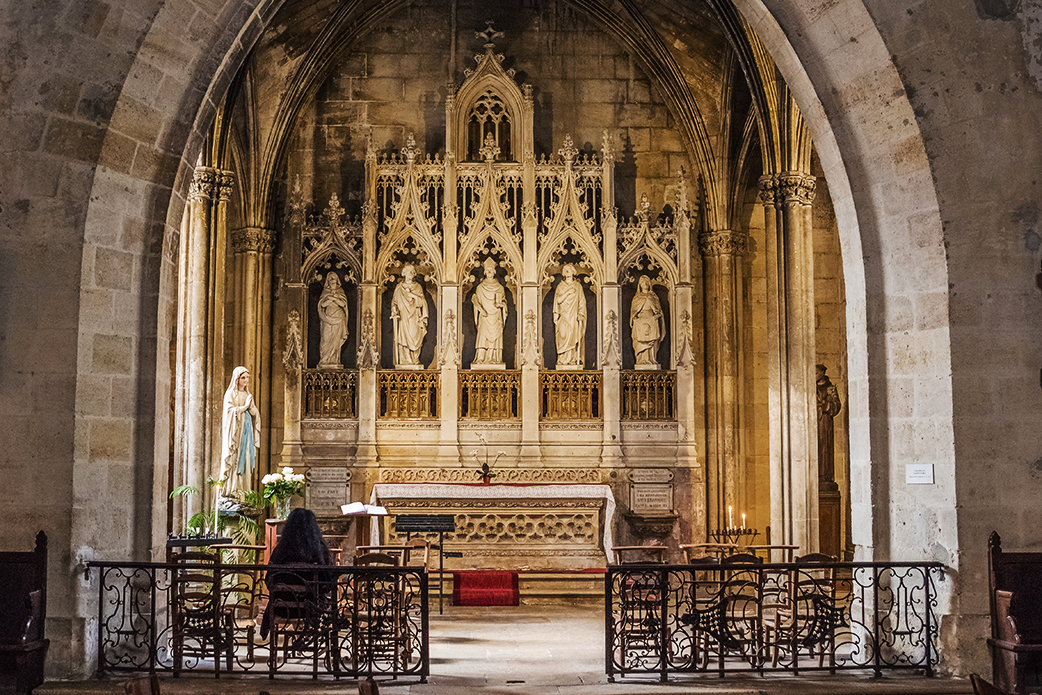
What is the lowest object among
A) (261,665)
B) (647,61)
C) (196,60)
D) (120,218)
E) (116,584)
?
(261,665)

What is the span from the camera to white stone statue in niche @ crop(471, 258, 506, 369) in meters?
14.2

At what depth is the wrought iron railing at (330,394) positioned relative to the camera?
14273 millimetres

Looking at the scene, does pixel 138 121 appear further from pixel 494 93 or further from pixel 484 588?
pixel 494 93

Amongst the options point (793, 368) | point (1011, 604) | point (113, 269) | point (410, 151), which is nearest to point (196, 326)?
point (410, 151)

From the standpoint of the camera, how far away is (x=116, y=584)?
775 centimetres

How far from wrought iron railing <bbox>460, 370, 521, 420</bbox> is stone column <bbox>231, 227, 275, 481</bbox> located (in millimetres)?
2695

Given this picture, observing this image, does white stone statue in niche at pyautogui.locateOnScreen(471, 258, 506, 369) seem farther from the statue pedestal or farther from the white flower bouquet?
the statue pedestal

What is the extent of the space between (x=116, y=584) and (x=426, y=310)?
283 inches

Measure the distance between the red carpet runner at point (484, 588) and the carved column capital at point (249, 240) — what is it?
17.4ft

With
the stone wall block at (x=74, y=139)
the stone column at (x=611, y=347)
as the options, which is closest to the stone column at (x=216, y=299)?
the stone column at (x=611, y=347)

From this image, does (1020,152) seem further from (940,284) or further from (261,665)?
(261,665)

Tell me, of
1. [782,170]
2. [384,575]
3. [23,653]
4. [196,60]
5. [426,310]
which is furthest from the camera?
[426,310]

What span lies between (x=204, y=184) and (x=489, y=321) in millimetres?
3862

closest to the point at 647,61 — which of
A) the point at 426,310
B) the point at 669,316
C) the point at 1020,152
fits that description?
the point at 669,316
